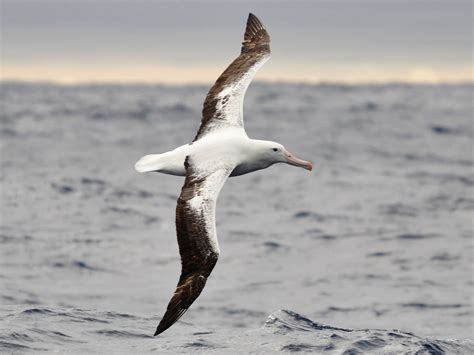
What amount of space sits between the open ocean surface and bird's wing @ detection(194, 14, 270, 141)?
3.05 metres

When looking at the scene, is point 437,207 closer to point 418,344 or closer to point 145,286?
point 145,286

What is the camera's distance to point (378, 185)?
116 ft

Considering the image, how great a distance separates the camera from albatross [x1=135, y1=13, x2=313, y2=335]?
35.7 ft

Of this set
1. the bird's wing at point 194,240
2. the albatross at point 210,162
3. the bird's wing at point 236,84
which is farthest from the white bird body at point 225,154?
the bird's wing at point 236,84

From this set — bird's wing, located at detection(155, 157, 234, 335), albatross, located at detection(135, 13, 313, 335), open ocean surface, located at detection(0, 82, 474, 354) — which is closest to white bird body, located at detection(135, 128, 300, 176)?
albatross, located at detection(135, 13, 313, 335)

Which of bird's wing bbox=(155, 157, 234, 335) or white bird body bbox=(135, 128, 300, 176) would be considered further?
white bird body bbox=(135, 128, 300, 176)

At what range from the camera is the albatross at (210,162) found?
10883mm

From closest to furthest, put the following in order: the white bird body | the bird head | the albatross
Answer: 1. the albatross
2. the white bird body
3. the bird head

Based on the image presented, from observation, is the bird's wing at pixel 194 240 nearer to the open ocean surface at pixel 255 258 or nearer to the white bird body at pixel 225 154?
the white bird body at pixel 225 154

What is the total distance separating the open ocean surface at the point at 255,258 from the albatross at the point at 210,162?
2.46 metres

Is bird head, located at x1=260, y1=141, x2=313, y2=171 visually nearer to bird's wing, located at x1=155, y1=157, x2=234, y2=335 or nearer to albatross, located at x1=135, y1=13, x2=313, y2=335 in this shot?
albatross, located at x1=135, y1=13, x2=313, y2=335

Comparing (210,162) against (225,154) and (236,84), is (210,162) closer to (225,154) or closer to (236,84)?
(225,154)

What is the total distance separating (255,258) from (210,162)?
1009 cm

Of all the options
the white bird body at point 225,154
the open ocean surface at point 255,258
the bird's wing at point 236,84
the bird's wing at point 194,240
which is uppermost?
the bird's wing at point 236,84
